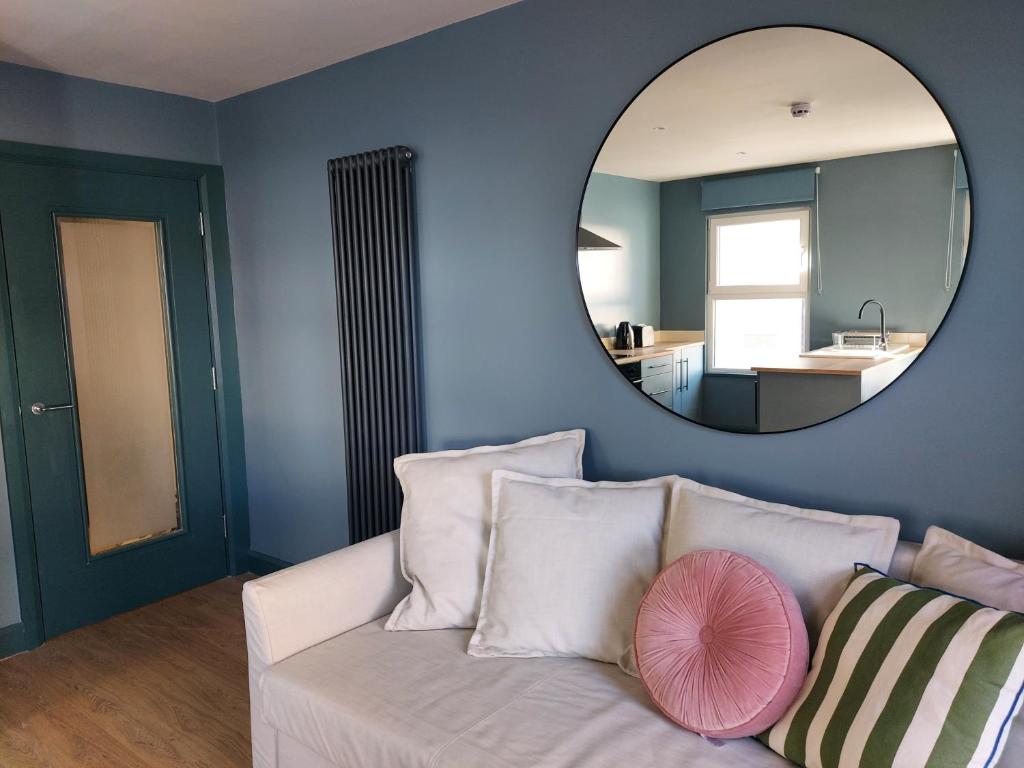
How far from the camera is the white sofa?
160cm

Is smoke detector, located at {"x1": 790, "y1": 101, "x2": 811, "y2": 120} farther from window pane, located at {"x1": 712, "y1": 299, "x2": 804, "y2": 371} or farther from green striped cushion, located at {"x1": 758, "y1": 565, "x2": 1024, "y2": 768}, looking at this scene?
green striped cushion, located at {"x1": 758, "y1": 565, "x2": 1024, "y2": 768}

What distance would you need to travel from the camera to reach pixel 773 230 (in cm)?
207

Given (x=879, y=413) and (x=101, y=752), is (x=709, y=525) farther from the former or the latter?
(x=101, y=752)

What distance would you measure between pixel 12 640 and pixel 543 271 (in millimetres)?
2656

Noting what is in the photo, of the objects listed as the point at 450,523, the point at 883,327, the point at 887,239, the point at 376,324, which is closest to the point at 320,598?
the point at 450,523

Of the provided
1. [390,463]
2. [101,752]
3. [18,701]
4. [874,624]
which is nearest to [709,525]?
[874,624]

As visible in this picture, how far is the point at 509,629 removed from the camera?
2.02 metres

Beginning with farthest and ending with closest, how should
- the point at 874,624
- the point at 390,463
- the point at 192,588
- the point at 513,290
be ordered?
the point at 192,588 → the point at 390,463 → the point at 513,290 → the point at 874,624

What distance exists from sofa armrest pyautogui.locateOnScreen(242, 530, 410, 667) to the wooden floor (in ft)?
1.92

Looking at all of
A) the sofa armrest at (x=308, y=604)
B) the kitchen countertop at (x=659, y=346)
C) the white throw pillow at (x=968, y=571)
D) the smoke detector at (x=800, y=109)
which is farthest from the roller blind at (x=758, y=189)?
the sofa armrest at (x=308, y=604)

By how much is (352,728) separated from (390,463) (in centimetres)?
139

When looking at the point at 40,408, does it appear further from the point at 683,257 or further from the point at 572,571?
the point at 683,257

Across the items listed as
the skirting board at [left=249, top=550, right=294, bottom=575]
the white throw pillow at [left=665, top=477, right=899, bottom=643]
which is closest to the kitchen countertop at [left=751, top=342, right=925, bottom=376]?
the white throw pillow at [left=665, top=477, right=899, bottom=643]

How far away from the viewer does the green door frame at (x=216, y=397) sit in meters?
3.06
